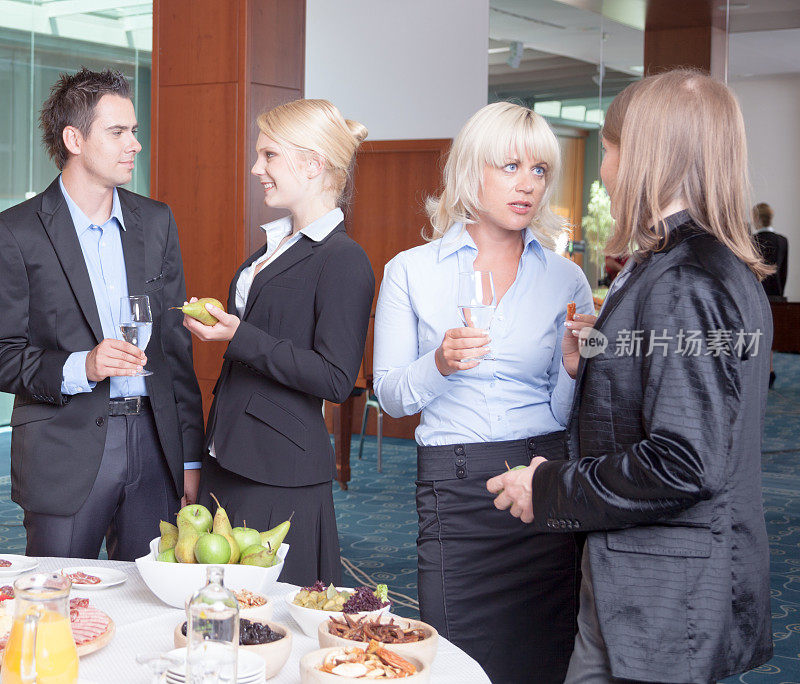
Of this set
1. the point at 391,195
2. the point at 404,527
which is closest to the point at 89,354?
the point at 404,527

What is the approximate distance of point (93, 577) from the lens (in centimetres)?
196

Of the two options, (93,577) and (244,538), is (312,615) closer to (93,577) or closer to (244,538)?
(244,538)

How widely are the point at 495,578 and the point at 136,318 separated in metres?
1.06

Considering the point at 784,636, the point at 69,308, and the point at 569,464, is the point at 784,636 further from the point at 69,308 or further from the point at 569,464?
the point at 69,308

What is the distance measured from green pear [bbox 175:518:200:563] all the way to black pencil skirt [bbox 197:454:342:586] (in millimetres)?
659

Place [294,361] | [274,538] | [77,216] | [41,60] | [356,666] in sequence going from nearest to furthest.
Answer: [356,666] < [274,538] < [294,361] < [77,216] < [41,60]

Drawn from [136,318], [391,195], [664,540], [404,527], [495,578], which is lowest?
[404,527]

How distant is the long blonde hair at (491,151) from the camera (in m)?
2.28

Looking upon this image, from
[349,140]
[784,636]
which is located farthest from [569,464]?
[784,636]

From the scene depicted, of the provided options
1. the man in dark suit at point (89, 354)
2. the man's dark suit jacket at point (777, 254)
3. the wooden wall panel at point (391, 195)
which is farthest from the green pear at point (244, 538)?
the man's dark suit jacket at point (777, 254)

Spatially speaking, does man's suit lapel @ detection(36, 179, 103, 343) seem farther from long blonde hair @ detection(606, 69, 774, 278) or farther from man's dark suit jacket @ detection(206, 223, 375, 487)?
long blonde hair @ detection(606, 69, 774, 278)

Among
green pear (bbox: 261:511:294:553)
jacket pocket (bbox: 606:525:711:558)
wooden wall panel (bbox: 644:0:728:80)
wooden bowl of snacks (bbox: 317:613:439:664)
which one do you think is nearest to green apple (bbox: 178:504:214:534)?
green pear (bbox: 261:511:294:553)

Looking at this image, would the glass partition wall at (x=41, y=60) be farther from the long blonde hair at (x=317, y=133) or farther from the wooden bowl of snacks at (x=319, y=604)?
the wooden bowl of snacks at (x=319, y=604)

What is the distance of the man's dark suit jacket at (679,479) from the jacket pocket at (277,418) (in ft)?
3.09
